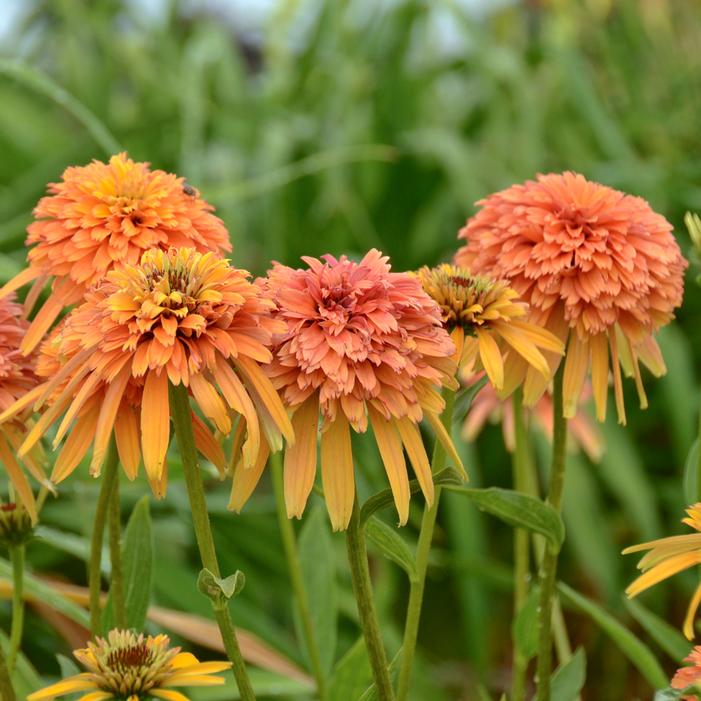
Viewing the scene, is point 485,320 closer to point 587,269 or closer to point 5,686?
point 587,269

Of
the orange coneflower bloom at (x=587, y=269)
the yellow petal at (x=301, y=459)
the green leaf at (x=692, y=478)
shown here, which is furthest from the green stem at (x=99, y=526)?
the green leaf at (x=692, y=478)

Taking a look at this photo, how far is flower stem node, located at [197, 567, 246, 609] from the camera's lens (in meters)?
0.48

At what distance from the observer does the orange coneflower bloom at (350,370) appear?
18.3 inches

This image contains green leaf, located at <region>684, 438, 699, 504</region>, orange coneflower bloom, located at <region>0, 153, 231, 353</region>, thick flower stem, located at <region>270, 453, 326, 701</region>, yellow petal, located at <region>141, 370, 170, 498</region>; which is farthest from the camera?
thick flower stem, located at <region>270, 453, 326, 701</region>

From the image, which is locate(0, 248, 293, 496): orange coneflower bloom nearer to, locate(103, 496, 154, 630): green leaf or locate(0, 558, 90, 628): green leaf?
locate(103, 496, 154, 630): green leaf

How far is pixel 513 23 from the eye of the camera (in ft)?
9.02

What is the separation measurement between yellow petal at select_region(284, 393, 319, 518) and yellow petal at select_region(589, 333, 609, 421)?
6.8 inches

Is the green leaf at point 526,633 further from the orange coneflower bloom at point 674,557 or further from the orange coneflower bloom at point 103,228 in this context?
the orange coneflower bloom at point 103,228

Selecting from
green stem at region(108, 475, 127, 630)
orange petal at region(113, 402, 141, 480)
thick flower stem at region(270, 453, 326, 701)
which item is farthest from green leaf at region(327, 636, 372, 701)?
orange petal at region(113, 402, 141, 480)

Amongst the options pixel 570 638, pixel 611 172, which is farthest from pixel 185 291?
pixel 611 172

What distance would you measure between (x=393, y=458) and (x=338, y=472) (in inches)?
1.0

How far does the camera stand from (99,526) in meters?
0.58

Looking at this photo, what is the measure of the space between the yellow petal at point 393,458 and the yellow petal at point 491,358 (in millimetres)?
66

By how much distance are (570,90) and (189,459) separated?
1.61 meters
